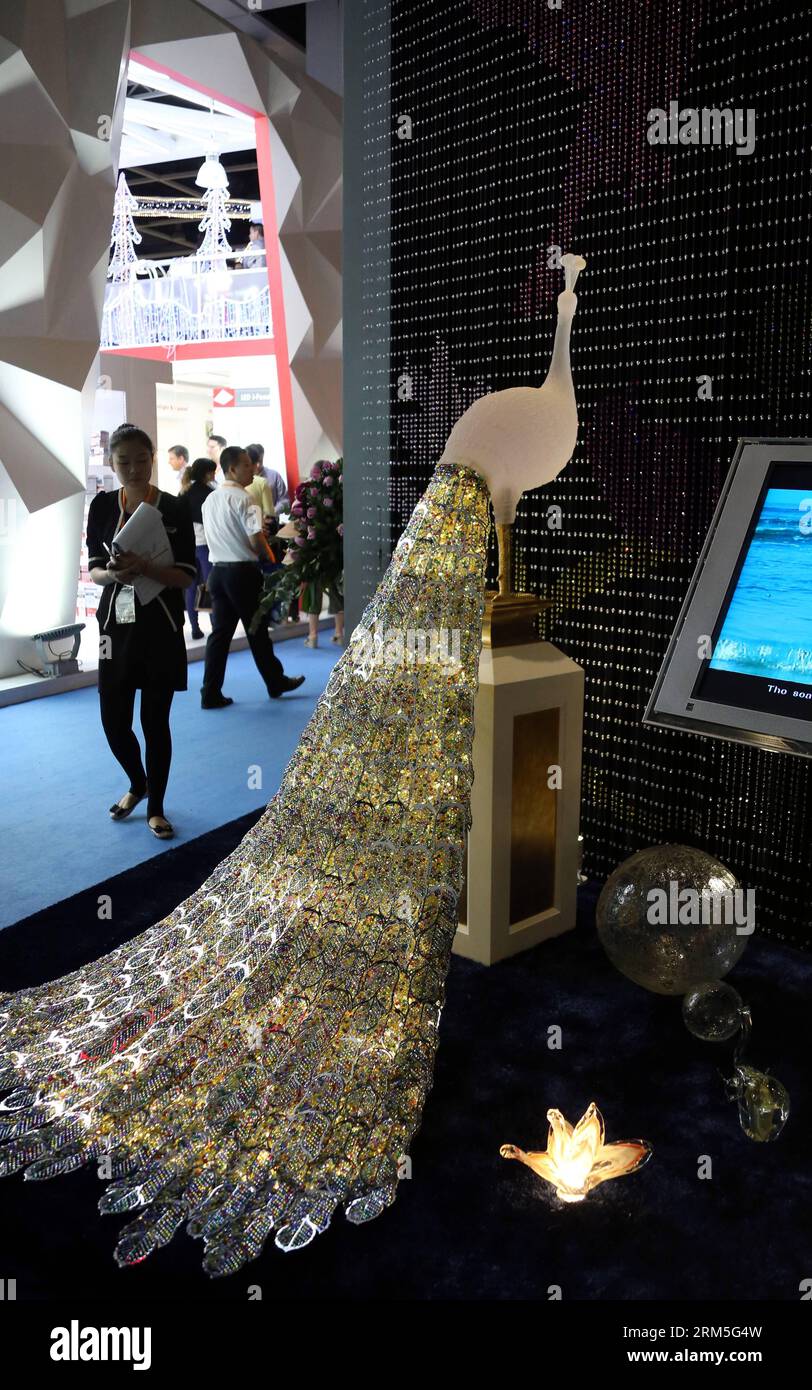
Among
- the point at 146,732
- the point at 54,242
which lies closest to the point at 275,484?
the point at 54,242

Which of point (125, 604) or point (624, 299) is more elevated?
point (624, 299)

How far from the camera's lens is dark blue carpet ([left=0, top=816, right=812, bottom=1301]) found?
1.70 metres

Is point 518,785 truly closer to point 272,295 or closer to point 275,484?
point 275,484

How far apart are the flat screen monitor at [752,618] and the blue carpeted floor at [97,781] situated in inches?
82.0

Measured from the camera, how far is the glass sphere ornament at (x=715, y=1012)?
7.64 ft

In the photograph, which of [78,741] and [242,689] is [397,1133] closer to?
[78,741]

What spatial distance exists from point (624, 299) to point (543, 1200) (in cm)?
→ 253

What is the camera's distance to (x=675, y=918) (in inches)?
96.2

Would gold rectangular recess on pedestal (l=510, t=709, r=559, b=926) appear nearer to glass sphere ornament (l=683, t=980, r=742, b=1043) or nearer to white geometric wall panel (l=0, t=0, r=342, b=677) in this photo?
glass sphere ornament (l=683, t=980, r=742, b=1043)

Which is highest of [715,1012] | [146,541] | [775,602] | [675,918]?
[146,541]

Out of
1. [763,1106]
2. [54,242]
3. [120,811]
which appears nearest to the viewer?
[763,1106]

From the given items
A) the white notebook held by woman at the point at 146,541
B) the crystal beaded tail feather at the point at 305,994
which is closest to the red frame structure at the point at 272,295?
the white notebook held by woman at the point at 146,541

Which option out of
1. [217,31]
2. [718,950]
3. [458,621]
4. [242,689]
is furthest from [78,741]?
[217,31]

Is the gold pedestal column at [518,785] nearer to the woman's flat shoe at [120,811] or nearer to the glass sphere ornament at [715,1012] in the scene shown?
the glass sphere ornament at [715,1012]
